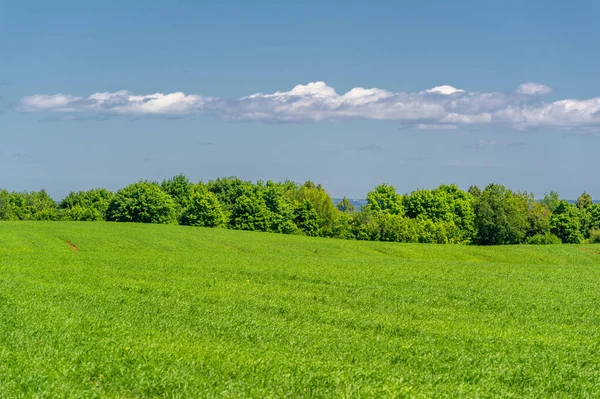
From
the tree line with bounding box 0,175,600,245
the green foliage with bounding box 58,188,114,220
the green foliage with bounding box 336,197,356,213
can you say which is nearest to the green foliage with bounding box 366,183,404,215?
the tree line with bounding box 0,175,600,245

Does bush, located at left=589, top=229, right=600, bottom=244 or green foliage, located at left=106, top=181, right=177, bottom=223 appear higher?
green foliage, located at left=106, top=181, right=177, bottom=223

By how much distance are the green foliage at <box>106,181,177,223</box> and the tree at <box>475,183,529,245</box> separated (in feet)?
181

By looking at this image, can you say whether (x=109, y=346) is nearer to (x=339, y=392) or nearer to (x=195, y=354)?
(x=195, y=354)

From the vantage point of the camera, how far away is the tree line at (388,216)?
114 meters

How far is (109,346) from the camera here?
14852 millimetres

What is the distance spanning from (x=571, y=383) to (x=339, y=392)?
600cm

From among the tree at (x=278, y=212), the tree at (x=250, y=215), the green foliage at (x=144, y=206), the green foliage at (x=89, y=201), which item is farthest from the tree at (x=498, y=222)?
the green foliage at (x=89, y=201)

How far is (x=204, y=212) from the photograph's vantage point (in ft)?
392

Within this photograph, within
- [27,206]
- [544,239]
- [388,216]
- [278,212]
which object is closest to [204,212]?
[278,212]

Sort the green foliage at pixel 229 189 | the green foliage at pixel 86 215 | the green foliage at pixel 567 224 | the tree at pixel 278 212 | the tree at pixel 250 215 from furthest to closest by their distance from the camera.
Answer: the green foliage at pixel 229 189 < the green foliage at pixel 567 224 < the green foliage at pixel 86 215 < the tree at pixel 278 212 < the tree at pixel 250 215

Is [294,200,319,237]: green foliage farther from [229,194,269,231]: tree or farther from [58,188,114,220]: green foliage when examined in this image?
[58,188,114,220]: green foliage

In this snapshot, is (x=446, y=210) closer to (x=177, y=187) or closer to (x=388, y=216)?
(x=388, y=216)

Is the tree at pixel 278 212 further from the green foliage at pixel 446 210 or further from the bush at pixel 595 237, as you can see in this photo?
the bush at pixel 595 237

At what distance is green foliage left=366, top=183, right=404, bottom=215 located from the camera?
412ft
